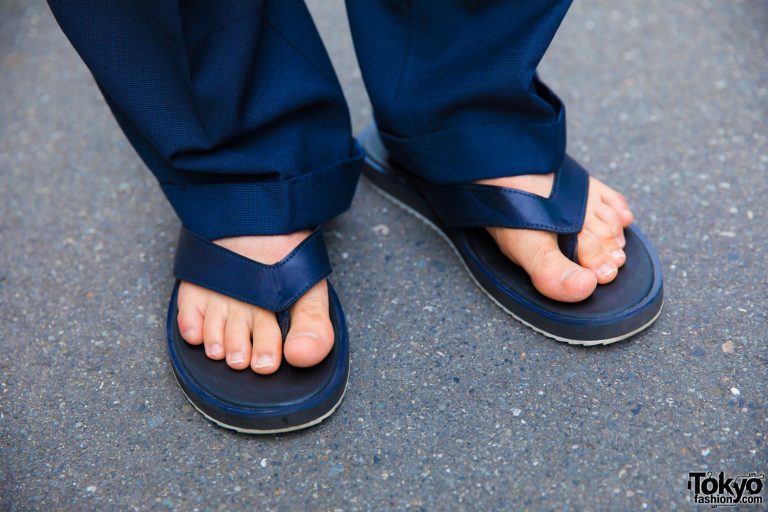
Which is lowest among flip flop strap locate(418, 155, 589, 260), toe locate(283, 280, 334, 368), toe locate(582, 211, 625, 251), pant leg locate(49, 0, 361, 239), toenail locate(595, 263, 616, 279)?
toe locate(283, 280, 334, 368)

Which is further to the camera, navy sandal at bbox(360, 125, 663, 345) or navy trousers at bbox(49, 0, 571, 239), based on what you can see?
navy sandal at bbox(360, 125, 663, 345)

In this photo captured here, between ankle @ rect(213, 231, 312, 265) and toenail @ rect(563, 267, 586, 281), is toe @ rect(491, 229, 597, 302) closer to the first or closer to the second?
toenail @ rect(563, 267, 586, 281)

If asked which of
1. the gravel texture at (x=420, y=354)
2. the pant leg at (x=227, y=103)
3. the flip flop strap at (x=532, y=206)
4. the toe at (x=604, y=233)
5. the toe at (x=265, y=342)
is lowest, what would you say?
the gravel texture at (x=420, y=354)

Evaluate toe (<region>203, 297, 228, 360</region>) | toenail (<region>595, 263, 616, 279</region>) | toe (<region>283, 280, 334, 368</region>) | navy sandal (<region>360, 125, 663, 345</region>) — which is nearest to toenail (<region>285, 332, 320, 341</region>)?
toe (<region>283, 280, 334, 368</region>)

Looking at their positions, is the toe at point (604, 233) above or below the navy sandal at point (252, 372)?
above

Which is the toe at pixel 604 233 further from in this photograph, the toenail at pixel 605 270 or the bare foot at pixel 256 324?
the bare foot at pixel 256 324

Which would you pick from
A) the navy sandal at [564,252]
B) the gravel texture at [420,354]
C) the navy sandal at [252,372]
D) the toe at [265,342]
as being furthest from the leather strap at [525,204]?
the toe at [265,342]

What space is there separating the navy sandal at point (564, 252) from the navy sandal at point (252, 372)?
0.23 meters

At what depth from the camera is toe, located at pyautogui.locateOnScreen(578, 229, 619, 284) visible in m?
1.04

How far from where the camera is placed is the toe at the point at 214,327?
0.99 m

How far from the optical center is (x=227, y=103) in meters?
0.95

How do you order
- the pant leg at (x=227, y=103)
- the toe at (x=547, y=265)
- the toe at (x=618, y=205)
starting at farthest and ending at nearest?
the toe at (x=618, y=205) → the toe at (x=547, y=265) → the pant leg at (x=227, y=103)

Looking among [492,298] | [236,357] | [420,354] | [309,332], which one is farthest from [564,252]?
[236,357]

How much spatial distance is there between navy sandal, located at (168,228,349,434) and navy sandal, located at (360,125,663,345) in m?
0.23
